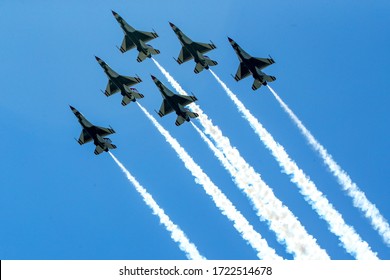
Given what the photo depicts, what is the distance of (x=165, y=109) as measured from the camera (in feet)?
361

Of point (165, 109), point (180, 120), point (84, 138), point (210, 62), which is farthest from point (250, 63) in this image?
point (84, 138)

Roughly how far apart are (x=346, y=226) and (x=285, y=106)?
699 inches

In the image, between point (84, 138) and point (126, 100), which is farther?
point (126, 100)

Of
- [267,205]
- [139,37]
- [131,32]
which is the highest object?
[131,32]

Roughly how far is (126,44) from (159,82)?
9158mm

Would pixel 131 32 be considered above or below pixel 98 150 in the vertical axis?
above

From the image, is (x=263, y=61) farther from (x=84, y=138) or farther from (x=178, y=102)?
(x=84, y=138)

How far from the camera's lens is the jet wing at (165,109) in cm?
10919

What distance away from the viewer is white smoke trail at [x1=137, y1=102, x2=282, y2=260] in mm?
95125

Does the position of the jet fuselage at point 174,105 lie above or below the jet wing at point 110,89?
below

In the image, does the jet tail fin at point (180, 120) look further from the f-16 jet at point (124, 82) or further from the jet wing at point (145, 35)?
the jet wing at point (145, 35)

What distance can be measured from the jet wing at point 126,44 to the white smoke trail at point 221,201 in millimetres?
8864

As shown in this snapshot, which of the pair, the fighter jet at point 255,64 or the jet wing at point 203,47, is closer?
the fighter jet at point 255,64

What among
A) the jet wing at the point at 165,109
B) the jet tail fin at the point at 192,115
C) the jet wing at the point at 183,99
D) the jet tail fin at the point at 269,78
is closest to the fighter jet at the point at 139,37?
the jet wing at the point at 165,109
